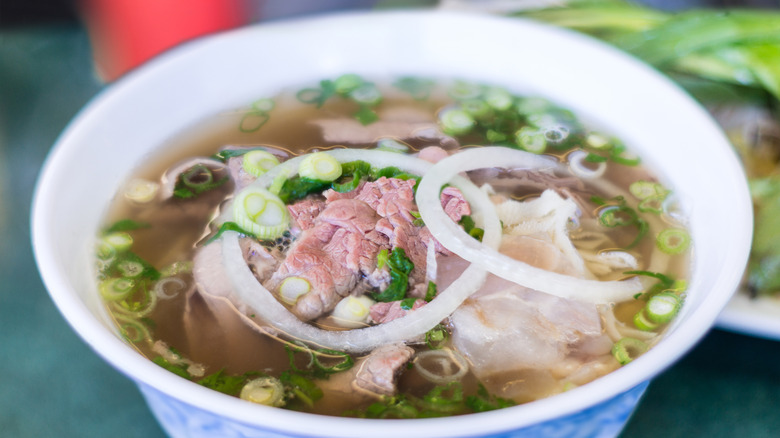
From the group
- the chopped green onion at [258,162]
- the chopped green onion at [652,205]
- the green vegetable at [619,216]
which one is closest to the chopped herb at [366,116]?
the chopped green onion at [258,162]

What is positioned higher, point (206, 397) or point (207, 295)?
point (206, 397)

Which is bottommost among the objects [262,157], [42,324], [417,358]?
[42,324]

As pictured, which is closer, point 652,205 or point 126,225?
point 126,225

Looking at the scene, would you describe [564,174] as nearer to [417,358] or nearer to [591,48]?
[591,48]

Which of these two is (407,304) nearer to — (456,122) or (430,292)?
(430,292)

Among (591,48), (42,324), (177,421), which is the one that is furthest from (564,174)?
(42,324)

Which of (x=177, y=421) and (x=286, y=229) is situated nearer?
(x=177, y=421)

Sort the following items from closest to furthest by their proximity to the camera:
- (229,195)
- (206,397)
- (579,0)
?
(206,397)
(229,195)
(579,0)

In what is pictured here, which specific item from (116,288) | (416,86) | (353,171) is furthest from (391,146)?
(116,288)
